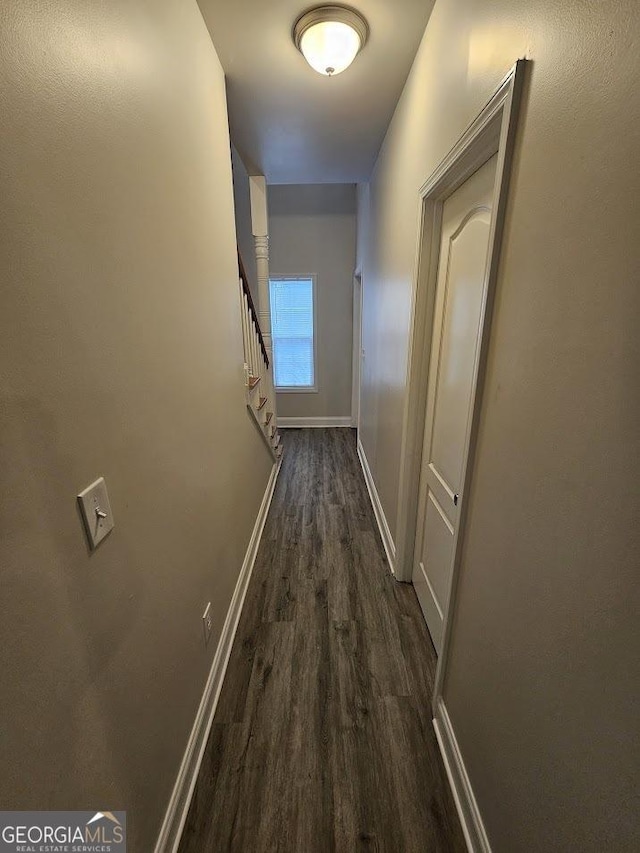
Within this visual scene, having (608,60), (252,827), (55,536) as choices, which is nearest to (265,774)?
(252,827)

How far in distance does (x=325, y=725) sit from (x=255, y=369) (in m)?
2.10

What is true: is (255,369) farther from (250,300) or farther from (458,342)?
(458,342)

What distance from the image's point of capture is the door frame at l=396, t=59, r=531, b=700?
2.71 feet

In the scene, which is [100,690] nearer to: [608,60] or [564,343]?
[564,343]

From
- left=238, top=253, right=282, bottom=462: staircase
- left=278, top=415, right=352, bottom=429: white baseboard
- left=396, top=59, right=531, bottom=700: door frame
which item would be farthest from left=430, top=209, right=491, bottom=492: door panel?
left=278, top=415, right=352, bottom=429: white baseboard

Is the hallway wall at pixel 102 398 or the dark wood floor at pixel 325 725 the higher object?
the hallway wall at pixel 102 398

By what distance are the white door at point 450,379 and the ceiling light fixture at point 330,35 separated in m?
0.74

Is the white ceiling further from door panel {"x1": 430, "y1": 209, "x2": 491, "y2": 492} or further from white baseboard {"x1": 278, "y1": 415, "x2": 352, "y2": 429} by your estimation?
white baseboard {"x1": 278, "y1": 415, "x2": 352, "y2": 429}

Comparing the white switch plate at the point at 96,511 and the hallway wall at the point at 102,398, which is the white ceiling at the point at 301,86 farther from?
the white switch plate at the point at 96,511

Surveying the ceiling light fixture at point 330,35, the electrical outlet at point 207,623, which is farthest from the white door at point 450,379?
the electrical outlet at point 207,623

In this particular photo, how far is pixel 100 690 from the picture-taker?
28.6 inches

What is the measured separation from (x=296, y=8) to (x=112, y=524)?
194 cm

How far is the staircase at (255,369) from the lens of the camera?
Answer: 7.36 ft

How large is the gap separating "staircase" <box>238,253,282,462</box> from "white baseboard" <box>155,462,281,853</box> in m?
1.06
